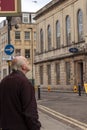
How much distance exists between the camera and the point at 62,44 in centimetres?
6944

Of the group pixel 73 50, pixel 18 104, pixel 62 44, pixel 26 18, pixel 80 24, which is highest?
pixel 26 18

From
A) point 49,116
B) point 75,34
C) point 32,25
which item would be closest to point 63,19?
point 75,34

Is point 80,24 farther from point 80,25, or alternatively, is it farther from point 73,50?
point 73,50

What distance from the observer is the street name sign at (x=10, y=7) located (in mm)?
16337

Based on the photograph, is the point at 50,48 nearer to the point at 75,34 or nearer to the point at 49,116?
the point at 75,34

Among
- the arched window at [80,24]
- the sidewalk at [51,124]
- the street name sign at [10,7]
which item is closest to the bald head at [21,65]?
the sidewalk at [51,124]

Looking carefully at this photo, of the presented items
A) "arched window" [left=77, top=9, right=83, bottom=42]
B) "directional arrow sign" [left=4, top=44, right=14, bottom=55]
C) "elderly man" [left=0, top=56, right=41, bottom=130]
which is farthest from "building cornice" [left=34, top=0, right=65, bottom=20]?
"elderly man" [left=0, top=56, right=41, bottom=130]

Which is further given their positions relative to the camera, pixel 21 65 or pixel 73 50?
pixel 73 50

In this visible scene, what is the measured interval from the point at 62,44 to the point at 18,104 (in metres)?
63.6

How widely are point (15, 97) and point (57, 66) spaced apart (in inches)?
2576

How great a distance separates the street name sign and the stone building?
1658 inches

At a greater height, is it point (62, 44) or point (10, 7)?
point (62, 44)

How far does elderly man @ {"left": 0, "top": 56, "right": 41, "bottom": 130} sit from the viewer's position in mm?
5965

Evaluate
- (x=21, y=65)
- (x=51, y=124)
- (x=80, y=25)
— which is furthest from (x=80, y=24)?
(x=21, y=65)
